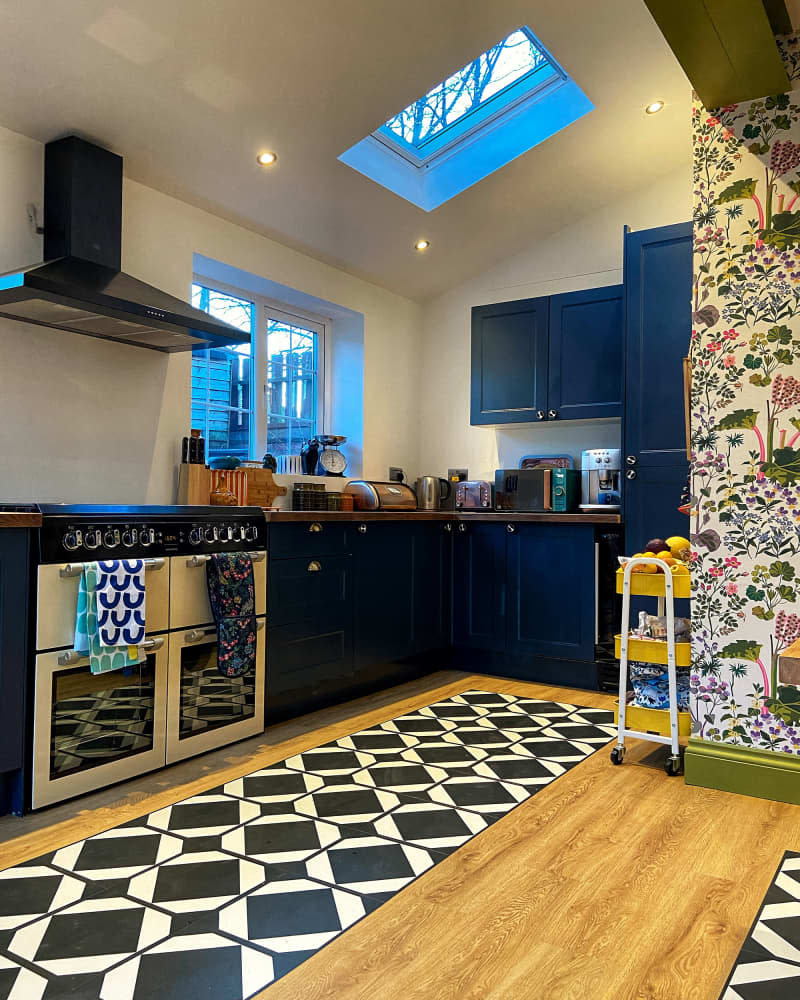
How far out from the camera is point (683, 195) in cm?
427

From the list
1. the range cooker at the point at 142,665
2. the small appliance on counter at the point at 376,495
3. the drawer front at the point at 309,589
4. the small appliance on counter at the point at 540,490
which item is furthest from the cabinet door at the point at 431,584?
the range cooker at the point at 142,665

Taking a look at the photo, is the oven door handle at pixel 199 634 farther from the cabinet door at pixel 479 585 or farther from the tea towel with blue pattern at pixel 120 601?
the cabinet door at pixel 479 585

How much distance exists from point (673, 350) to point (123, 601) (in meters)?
2.64

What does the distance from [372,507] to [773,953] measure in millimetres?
2945

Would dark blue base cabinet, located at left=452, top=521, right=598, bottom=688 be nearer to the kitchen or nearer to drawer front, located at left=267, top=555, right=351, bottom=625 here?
the kitchen

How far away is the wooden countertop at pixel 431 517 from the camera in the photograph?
129 inches

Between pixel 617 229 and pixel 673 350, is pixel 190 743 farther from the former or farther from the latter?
pixel 617 229

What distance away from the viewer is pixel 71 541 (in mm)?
2367

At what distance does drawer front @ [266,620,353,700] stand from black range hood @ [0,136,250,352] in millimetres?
1233

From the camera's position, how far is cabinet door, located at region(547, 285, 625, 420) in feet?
13.5

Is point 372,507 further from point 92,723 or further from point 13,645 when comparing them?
point 13,645

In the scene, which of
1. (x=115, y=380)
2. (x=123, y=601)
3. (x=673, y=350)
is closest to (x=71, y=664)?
(x=123, y=601)

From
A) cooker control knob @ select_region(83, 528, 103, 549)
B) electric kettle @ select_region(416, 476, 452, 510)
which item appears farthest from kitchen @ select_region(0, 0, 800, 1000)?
electric kettle @ select_region(416, 476, 452, 510)

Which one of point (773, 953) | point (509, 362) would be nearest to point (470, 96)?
point (509, 362)
